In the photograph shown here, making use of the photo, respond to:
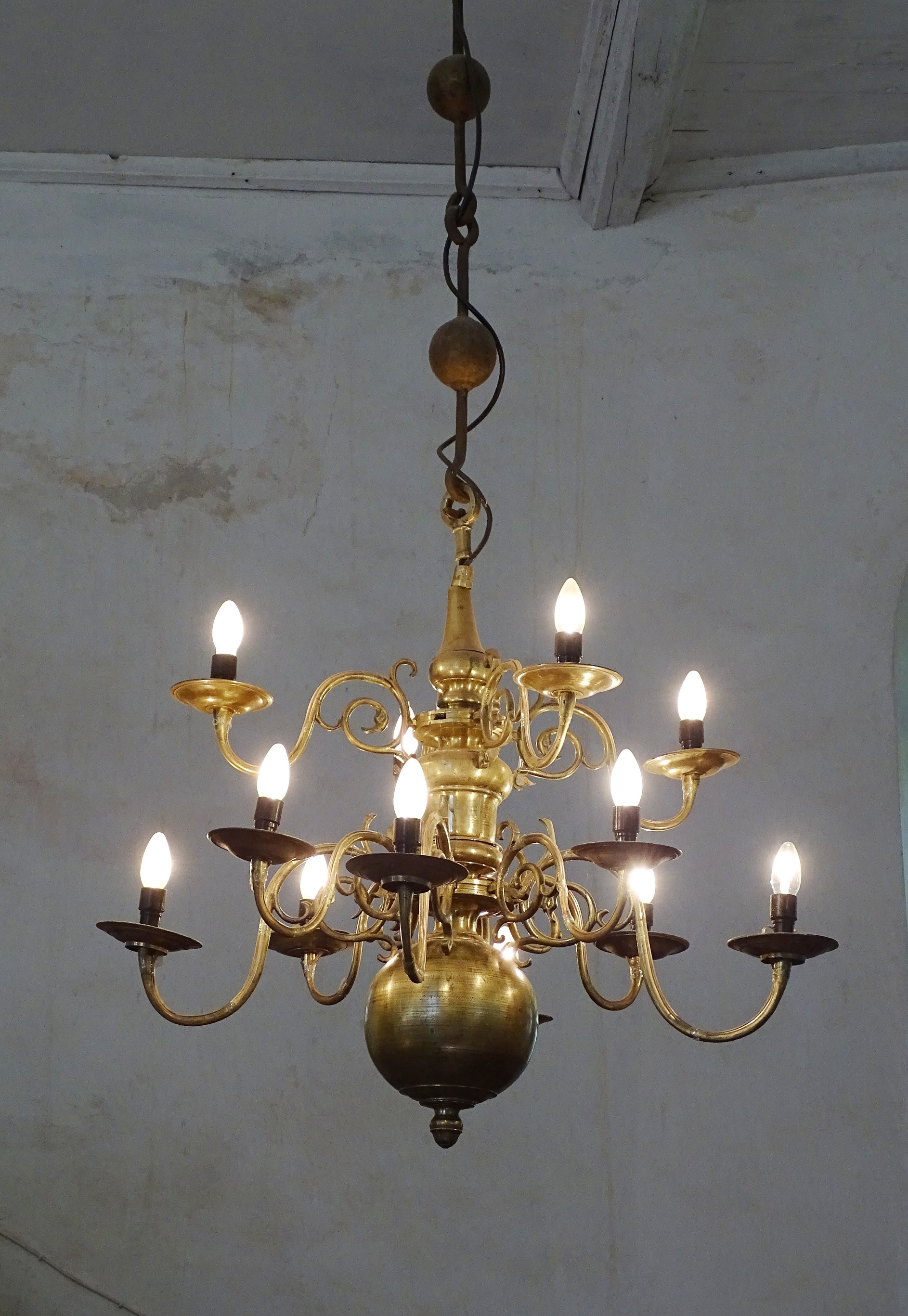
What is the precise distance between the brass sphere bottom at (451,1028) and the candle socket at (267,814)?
242mm

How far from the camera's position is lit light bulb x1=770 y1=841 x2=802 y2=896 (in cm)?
183

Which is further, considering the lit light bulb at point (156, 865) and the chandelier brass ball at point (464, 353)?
the chandelier brass ball at point (464, 353)

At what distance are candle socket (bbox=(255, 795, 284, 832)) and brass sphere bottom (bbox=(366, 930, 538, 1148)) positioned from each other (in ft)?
0.80

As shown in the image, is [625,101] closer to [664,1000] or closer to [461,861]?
[461,861]

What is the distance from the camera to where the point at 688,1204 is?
318cm

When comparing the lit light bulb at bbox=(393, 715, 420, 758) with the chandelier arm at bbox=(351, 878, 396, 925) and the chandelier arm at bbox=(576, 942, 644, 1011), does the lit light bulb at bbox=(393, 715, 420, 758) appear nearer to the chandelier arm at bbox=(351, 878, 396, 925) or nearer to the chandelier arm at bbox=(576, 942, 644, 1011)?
the chandelier arm at bbox=(351, 878, 396, 925)

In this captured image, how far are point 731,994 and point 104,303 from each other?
→ 2.48 meters

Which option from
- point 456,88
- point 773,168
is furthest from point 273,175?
point 456,88

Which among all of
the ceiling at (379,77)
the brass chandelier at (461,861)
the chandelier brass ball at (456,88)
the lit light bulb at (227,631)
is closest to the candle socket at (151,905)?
the brass chandelier at (461,861)

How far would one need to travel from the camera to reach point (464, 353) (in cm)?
212

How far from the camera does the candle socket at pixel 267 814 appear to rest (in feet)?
5.75

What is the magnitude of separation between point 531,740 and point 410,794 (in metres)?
0.46

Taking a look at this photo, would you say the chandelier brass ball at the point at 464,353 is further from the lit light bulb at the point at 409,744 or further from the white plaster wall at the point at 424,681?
the white plaster wall at the point at 424,681

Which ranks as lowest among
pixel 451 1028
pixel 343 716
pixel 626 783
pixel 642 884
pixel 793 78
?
pixel 451 1028
